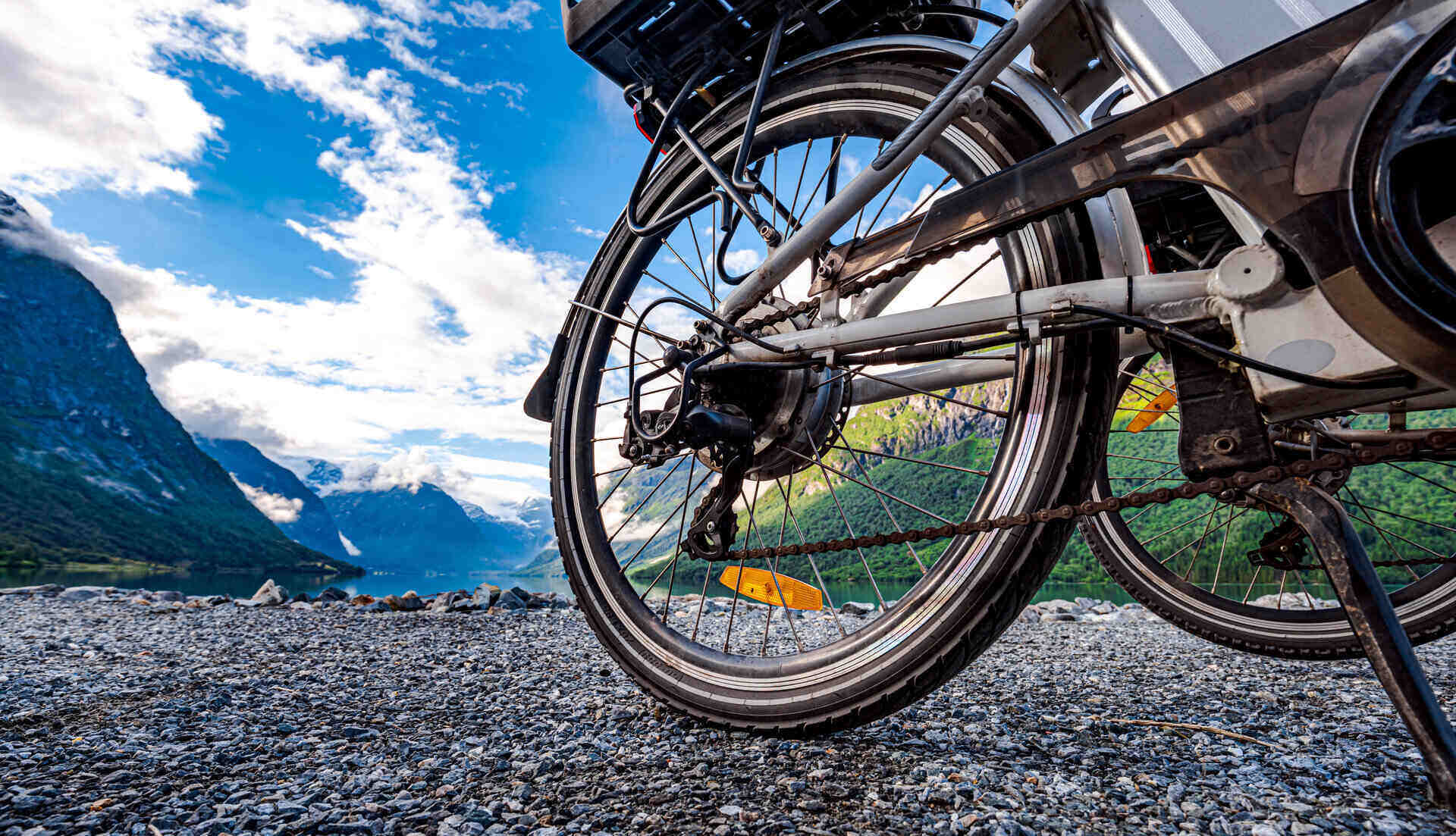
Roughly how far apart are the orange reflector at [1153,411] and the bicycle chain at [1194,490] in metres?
1.61

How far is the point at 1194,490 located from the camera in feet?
3.53

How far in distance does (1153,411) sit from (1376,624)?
6.60ft

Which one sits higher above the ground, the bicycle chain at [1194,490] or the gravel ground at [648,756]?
the bicycle chain at [1194,490]

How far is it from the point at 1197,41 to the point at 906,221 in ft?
1.88

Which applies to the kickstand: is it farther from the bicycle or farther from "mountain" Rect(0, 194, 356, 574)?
"mountain" Rect(0, 194, 356, 574)

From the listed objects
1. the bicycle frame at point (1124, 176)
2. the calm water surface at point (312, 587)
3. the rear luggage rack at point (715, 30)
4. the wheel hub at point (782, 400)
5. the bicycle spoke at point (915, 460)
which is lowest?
the calm water surface at point (312, 587)

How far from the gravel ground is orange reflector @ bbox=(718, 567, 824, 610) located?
1.24 feet

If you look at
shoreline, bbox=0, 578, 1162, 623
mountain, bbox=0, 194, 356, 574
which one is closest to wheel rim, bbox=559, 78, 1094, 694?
shoreline, bbox=0, 578, 1162, 623

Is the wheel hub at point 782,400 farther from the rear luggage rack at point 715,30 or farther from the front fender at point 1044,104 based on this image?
the rear luggage rack at point 715,30

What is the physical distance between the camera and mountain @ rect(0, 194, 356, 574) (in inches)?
2660

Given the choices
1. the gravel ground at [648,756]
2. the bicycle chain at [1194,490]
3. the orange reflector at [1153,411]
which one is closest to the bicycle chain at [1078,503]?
the bicycle chain at [1194,490]

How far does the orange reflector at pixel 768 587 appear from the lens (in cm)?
188

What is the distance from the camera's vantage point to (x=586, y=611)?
210cm

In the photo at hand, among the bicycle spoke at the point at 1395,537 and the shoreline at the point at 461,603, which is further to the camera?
the shoreline at the point at 461,603
